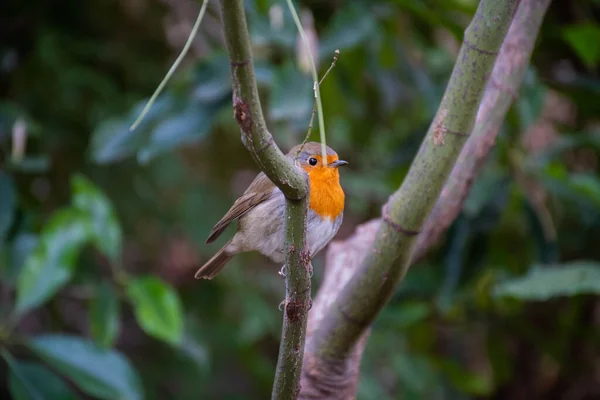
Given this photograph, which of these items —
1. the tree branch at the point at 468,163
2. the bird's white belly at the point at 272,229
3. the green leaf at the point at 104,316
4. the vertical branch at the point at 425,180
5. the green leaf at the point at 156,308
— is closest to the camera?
the vertical branch at the point at 425,180

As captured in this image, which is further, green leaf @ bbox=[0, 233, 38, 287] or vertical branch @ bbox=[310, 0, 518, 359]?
green leaf @ bbox=[0, 233, 38, 287]

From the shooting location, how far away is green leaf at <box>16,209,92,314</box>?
288 centimetres

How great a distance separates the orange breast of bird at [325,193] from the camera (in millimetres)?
2416

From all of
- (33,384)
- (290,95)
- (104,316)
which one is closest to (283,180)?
(290,95)

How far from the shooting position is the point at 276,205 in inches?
101

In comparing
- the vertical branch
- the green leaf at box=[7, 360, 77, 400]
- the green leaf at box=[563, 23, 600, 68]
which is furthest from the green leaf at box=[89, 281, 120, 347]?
the green leaf at box=[563, 23, 600, 68]

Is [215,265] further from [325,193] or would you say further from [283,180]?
[283,180]

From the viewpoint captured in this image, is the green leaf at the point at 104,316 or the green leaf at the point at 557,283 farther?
the green leaf at the point at 104,316

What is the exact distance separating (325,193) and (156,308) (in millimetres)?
986

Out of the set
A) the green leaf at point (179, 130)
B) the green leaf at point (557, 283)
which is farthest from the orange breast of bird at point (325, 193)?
the green leaf at point (557, 283)

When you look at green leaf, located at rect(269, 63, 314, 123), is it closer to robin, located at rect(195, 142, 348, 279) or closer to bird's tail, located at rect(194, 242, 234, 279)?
robin, located at rect(195, 142, 348, 279)

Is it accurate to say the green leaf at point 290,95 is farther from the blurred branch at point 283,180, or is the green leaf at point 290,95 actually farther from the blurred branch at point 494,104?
the blurred branch at point 283,180

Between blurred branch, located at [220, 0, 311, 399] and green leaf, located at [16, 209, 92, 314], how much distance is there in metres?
1.44

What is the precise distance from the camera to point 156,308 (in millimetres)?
3000
